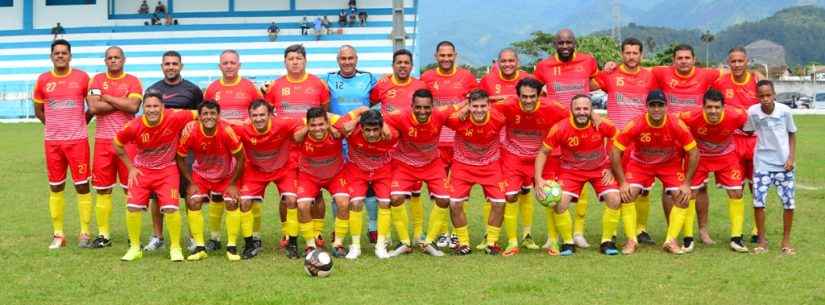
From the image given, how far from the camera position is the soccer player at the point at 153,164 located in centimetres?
769

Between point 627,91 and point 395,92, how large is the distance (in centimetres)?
210

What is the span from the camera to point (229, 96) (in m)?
8.20

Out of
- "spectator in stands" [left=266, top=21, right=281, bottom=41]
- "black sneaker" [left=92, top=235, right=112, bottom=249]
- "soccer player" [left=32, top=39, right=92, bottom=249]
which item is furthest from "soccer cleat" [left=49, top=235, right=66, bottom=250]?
"spectator in stands" [left=266, top=21, right=281, bottom=41]

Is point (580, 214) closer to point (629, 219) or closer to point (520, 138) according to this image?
point (629, 219)

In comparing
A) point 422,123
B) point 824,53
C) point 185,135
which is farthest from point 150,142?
point 824,53

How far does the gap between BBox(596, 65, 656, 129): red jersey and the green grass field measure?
1.19 m

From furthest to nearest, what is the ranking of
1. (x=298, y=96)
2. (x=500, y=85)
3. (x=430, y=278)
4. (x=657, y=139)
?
(x=500, y=85) → (x=298, y=96) → (x=657, y=139) → (x=430, y=278)

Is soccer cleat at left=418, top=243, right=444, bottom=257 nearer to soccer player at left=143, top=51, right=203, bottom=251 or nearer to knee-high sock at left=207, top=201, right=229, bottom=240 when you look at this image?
knee-high sock at left=207, top=201, right=229, bottom=240

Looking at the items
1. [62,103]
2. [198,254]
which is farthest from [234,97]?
[62,103]

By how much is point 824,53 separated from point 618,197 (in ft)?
437

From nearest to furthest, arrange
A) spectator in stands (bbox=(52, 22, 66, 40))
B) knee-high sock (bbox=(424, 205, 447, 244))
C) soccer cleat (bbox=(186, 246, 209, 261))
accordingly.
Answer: soccer cleat (bbox=(186, 246, 209, 261))
knee-high sock (bbox=(424, 205, 447, 244))
spectator in stands (bbox=(52, 22, 66, 40))

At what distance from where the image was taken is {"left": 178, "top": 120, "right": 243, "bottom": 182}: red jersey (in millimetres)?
7695

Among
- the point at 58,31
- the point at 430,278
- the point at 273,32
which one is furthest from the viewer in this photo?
the point at 58,31

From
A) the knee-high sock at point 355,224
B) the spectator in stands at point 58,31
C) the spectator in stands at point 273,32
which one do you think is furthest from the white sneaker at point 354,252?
the spectator in stands at point 58,31
